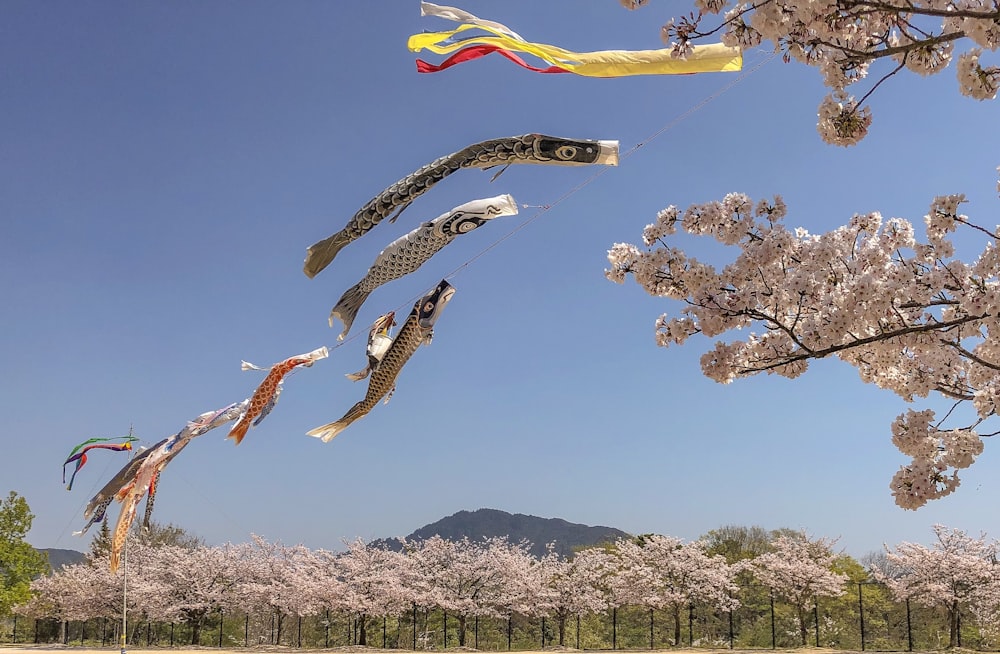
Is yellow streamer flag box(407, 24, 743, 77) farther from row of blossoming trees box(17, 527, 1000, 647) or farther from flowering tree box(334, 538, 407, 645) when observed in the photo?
flowering tree box(334, 538, 407, 645)

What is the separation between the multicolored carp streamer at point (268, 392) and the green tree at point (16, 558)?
16.1 metres

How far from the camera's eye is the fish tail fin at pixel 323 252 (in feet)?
30.0

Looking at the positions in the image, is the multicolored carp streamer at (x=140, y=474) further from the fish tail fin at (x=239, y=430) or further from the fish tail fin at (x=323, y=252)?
the fish tail fin at (x=323, y=252)

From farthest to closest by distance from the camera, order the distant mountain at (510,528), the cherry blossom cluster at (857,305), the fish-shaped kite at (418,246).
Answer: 1. the distant mountain at (510,528)
2. the fish-shaped kite at (418,246)
3. the cherry blossom cluster at (857,305)

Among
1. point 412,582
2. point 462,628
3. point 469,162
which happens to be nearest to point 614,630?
point 462,628

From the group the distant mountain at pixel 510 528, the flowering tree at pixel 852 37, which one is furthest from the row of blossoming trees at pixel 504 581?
the distant mountain at pixel 510 528

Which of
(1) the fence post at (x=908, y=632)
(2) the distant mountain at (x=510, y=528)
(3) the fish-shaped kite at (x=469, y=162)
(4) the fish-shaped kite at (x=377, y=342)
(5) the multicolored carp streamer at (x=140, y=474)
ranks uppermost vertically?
(3) the fish-shaped kite at (x=469, y=162)

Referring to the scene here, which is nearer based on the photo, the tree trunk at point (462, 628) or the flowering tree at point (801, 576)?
the flowering tree at point (801, 576)

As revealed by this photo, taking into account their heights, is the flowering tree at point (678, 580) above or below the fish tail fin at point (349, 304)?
below

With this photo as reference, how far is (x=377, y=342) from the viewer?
10.9 meters

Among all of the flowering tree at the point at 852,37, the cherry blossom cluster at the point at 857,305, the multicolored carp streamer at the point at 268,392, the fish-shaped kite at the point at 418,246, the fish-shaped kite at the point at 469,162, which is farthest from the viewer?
the multicolored carp streamer at the point at 268,392

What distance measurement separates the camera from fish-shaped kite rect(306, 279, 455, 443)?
34.3ft

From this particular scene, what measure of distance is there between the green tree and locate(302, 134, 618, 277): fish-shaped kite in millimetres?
21372

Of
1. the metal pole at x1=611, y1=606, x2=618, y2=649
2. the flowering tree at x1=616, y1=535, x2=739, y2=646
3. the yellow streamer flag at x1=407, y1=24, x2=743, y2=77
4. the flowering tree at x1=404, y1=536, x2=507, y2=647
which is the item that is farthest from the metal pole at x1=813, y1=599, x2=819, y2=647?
the yellow streamer flag at x1=407, y1=24, x2=743, y2=77
